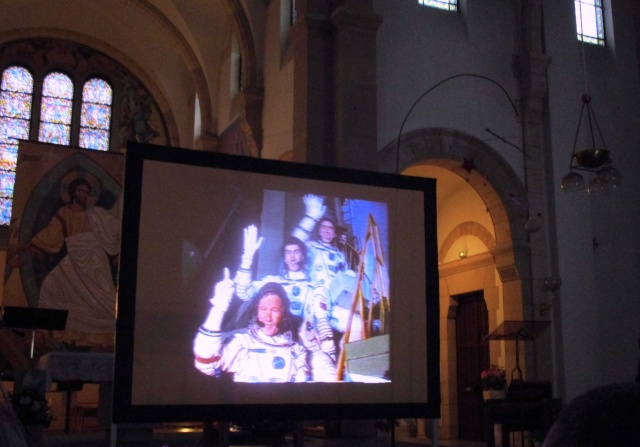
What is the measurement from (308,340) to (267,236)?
3.54ft

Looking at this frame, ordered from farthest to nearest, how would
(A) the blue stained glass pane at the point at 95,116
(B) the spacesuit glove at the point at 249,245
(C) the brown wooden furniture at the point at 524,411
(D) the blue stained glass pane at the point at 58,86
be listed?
(A) the blue stained glass pane at the point at 95,116 → (D) the blue stained glass pane at the point at 58,86 → (C) the brown wooden furniture at the point at 524,411 → (B) the spacesuit glove at the point at 249,245

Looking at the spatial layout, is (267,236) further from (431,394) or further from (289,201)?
(431,394)

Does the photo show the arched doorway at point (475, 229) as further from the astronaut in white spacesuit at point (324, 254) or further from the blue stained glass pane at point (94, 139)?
the blue stained glass pane at point (94, 139)

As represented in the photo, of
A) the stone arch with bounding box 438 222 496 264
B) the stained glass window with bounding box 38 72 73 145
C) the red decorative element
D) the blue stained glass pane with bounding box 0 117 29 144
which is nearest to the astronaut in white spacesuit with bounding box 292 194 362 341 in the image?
the red decorative element

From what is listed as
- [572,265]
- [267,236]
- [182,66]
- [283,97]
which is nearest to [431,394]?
[267,236]

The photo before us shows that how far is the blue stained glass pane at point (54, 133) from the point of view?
1984 centimetres

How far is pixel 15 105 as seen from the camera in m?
19.8

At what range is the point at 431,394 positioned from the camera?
7.70m

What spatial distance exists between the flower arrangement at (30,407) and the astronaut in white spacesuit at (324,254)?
3.10 meters

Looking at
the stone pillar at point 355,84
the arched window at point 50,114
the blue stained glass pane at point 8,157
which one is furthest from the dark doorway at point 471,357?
the blue stained glass pane at point 8,157

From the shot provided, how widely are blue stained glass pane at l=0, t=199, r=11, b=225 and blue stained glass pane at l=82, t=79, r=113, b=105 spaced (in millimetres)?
3699

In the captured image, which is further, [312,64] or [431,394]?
[312,64]

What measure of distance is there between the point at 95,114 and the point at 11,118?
220 centimetres

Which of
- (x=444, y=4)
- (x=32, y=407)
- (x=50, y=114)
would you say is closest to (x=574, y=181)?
(x=444, y=4)
